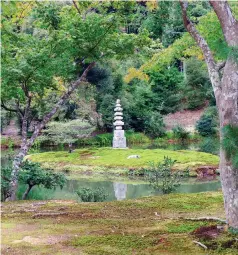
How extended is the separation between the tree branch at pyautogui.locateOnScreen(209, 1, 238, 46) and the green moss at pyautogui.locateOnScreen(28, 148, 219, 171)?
9.49m

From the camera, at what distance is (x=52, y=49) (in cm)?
672

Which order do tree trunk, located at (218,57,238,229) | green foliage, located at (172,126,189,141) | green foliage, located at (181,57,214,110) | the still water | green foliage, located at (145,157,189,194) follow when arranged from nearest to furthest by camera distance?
tree trunk, located at (218,57,238,229), green foliage, located at (145,157,189,194), the still water, green foliage, located at (172,126,189,141), green foliage, located at (181,57,214,110)

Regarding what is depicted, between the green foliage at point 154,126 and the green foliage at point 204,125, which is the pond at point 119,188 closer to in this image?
the green foliage at point 204,125

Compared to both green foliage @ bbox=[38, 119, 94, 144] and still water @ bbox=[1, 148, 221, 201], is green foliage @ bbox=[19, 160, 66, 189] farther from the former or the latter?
green foliage @ bbox=[38, 119, 94, 144]

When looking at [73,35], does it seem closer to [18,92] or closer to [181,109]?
[18,92]

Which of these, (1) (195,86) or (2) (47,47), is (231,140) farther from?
(1) (195,86)

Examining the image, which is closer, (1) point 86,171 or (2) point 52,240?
(2) point 52,240

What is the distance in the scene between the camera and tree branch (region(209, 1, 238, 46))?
3705 millimetres

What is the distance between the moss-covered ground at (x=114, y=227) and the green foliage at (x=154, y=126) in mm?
16804

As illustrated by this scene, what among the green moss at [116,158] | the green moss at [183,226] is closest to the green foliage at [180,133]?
the green moss at [116,158]

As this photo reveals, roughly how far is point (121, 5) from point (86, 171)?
7.50 metres

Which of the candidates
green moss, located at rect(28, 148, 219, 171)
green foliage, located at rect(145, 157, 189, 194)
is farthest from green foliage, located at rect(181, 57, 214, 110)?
green foliage, located at rect(145, 157, 189, 194)

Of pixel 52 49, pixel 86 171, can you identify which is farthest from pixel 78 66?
pixel 86 171

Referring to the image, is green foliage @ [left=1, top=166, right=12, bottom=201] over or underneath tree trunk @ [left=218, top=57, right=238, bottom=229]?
underneath
